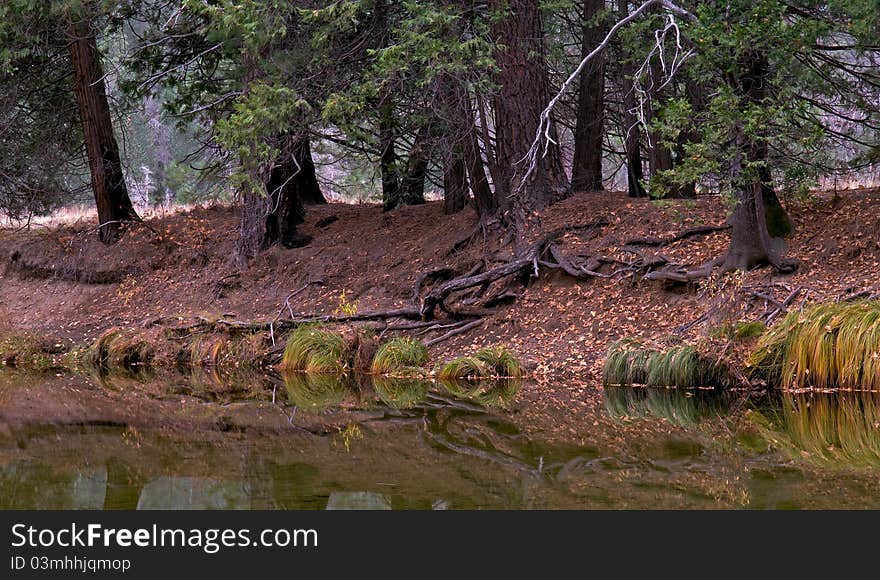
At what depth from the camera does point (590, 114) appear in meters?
18.0

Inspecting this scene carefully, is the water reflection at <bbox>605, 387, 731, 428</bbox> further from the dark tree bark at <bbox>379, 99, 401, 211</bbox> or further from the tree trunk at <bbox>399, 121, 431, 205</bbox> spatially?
the dark tree bark at <bbox>379, 99, 401, 211</bbox>

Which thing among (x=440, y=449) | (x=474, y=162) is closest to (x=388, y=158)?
(x=474, y=162)

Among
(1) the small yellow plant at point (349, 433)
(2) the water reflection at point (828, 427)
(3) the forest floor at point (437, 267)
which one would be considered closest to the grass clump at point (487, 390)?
(3) the forest floor at point (437, 267)

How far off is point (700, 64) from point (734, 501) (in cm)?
721

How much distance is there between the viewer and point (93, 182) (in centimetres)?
2102

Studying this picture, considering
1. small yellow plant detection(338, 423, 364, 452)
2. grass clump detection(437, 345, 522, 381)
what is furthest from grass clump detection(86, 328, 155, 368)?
small yellow plant detection(338, 423, 364, 452)

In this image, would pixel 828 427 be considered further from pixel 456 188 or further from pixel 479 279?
pixel 456 188

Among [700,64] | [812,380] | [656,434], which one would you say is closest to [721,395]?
[812,380]

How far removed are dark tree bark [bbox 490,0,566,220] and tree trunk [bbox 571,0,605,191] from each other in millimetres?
866

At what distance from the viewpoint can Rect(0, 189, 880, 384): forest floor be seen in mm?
13695

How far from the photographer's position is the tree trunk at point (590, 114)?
17.4 m

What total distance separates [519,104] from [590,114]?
1685 mm

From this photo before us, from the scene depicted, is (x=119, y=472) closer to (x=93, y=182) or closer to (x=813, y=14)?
(x=813, y=14)

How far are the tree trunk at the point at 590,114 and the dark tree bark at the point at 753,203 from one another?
3965 millimetres
